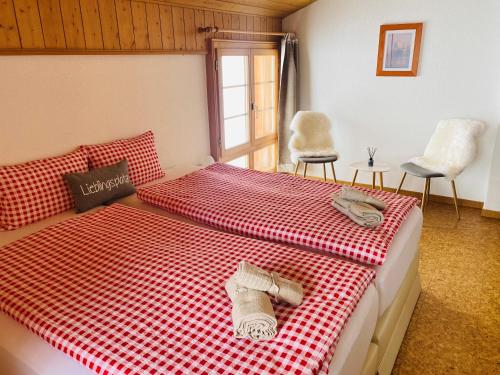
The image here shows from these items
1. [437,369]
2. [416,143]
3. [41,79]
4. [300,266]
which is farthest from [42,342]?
[416,143]

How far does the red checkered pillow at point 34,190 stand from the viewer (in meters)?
2.02

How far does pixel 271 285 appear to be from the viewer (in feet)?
4.27

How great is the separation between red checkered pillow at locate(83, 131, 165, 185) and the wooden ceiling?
109 centimetres

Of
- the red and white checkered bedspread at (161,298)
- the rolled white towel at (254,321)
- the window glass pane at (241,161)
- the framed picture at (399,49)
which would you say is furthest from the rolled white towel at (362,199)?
the framed picture at (399,49)

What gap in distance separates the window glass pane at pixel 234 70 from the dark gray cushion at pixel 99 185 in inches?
63.7

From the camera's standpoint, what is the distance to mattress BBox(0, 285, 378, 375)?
1.18 metres

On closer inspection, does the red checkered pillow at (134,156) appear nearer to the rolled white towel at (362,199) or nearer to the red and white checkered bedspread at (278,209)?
the red and white checkered bedspread at (278,209)

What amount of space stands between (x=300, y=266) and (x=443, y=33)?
311 cm

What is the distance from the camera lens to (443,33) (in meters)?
3.55

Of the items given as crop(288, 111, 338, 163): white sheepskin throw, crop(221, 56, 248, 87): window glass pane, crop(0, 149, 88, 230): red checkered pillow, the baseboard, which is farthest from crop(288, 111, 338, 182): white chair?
crop(0, 149, 88, 230): red checkered pillow

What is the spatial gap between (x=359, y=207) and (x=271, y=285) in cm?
87

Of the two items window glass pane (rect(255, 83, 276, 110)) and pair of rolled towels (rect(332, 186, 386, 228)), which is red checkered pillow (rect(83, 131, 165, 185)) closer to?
pair of rolled towels (rect(332, 186, 386, 228))

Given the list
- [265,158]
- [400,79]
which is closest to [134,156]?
[265,158]

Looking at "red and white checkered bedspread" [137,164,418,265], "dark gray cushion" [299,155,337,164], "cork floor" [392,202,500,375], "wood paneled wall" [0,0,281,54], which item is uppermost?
"wood paneled wall" [0,0,281,54]
